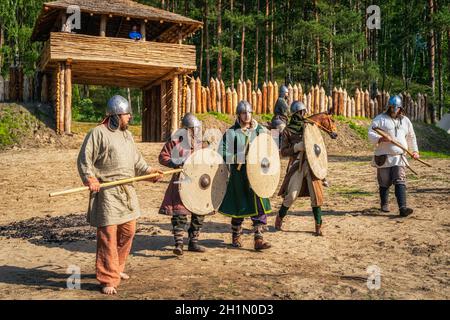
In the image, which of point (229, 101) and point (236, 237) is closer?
point (236, 237)

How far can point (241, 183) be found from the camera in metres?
5.80

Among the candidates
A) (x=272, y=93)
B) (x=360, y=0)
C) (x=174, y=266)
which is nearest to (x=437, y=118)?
A: (x=360, y=0)

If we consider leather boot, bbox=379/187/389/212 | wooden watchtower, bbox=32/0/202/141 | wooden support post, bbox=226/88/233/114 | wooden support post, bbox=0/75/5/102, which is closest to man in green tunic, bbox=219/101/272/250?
leather boot, bbox=379/187/389/212

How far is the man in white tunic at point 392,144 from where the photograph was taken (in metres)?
7.37

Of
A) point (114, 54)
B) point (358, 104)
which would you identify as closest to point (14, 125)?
point (114, 54)

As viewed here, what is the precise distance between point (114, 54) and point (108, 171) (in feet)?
41.3

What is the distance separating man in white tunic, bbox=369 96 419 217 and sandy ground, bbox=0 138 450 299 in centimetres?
64

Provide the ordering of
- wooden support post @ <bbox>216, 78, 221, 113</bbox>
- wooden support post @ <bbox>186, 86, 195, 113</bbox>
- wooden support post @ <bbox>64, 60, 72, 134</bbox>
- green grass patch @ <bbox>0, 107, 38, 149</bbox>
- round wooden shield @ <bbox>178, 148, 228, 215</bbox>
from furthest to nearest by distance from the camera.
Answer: wooden support post @ <bbox>216, 78, 221, 113</bbox> → wooden support post @ <bbox>186, 86, 195, 113</bbox> → wooden support post @ <bbox>64, 60, 72, 134</bbox> → green grass patch @ <bbox>0, 107, 38, 149</bbox> → round wooden shield @ <bbox>178, 148, 228, 215</bbox>

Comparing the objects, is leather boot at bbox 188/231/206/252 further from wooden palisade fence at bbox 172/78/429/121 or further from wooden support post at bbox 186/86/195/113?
wooden support post at bbox 186/86/195/113

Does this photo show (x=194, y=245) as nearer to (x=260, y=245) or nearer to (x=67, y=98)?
(x=260, y=245)

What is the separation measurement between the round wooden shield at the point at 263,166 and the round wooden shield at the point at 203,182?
0.33m

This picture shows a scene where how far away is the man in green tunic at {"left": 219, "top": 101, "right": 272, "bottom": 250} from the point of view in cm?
571

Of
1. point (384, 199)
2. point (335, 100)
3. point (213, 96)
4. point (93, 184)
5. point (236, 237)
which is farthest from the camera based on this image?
point (335, 100)

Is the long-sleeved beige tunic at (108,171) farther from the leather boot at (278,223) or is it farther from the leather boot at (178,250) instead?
the leather boot at (278,223)
